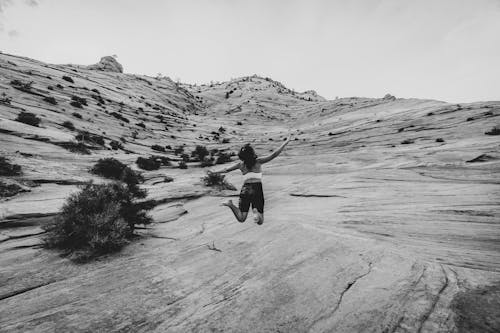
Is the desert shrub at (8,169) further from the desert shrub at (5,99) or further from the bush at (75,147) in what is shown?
the desert shrub at (5,99)

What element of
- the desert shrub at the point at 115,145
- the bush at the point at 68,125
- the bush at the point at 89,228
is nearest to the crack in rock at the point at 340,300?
the bush at the point at 89,228

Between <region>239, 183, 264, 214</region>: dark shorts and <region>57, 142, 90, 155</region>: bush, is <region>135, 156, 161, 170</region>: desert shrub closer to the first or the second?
<region>57, 142, 90, 155</region>: bush

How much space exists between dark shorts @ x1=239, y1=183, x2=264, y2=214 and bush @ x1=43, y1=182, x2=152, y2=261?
3864mm

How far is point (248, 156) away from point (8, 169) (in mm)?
12422

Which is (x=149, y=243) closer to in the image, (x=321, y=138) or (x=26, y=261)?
(x=26, y=261)

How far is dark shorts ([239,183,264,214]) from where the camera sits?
24.1ft

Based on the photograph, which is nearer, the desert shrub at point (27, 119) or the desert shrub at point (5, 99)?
the desert shrub at point (27, 119)

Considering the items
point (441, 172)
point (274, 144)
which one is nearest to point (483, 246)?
point (441, 172)

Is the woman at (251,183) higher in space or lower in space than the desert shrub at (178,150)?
lower

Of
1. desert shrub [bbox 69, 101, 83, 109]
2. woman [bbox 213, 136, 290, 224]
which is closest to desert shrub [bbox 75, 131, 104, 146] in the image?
desert shrub [bbox 69, 101, 83, 109]

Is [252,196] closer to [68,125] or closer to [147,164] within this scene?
[147,164]

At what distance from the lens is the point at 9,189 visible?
11305 mm

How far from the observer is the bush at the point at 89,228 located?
25.7 ft

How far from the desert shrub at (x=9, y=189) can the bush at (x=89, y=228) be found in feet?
12.7
